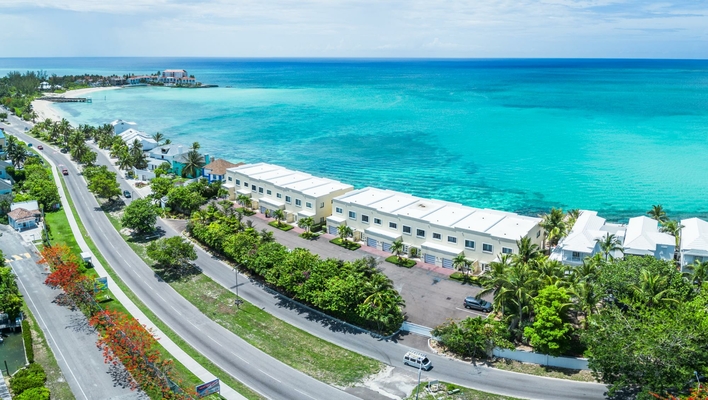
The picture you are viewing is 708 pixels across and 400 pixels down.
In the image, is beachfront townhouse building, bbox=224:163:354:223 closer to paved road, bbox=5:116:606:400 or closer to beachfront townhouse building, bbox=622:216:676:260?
paved road, bbox=5:116:606:400

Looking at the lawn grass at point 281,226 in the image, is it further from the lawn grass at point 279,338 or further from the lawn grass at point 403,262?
the lawn grass at point 279,338

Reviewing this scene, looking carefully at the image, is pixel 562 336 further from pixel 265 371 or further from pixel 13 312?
pixel 13 312

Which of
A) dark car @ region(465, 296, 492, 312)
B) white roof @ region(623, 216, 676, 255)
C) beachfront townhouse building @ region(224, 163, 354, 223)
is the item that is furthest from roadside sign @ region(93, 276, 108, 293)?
white roof @ region(623, 216, 676, 255)

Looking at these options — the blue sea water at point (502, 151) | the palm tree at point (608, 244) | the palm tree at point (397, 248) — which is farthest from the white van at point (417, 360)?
the blue sea water at point (502, 151)

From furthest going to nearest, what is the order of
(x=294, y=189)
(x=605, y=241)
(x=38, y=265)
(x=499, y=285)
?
(x=294, y=189)
(x=38, y=265)
(x=605, y=241)
(x=499, y=285)

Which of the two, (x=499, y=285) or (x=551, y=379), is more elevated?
(x=499, y=285)

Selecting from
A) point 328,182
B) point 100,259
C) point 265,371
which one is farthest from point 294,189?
point 265,371
